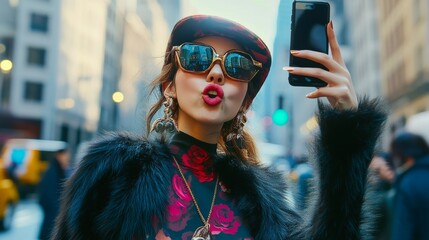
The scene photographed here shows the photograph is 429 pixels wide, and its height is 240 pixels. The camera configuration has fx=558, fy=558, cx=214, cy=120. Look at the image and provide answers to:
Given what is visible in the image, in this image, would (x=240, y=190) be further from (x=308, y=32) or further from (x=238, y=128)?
(x=308, y=32)

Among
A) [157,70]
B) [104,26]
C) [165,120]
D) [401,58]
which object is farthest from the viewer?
[104,26]

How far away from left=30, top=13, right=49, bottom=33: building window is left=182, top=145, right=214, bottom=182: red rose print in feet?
149

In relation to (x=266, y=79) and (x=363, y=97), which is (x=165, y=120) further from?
(x=363, y=97)

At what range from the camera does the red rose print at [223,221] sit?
6.55 ft

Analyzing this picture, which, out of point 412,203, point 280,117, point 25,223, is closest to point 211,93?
point 412,203

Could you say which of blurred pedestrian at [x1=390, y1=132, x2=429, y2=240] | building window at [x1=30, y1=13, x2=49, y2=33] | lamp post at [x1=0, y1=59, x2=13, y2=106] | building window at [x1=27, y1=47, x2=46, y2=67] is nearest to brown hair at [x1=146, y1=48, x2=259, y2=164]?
blurred pedestrian at [x1=390, y1=132, x2=429, y2=240]

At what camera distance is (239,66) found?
2.06 metres

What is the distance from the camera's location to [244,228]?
6.72 feet

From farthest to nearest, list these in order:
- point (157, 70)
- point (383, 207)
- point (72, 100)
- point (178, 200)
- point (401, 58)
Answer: point (72, 100)
point (401, 58)
point (383, 207)
point (157, 70)
point (178, 200)

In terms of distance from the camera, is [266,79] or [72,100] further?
[72,100]

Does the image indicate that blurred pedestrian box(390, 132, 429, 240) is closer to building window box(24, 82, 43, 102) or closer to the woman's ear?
the woman's ear

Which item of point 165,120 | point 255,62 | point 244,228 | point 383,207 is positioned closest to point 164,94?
point 165,120

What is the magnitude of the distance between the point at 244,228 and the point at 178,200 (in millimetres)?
265

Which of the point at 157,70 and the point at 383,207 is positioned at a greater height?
the point at 157,70
